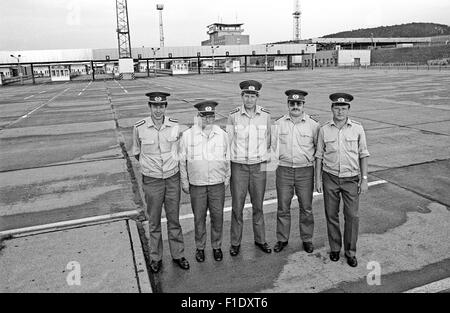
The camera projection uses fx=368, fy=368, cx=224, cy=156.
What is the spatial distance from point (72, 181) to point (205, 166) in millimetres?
4437

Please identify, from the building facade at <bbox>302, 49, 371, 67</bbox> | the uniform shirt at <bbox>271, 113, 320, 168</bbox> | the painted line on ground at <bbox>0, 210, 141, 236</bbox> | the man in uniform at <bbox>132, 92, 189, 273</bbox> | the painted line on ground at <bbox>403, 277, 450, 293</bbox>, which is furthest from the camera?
the building facade at <bbox>302, 49, 371, 67</bbox>

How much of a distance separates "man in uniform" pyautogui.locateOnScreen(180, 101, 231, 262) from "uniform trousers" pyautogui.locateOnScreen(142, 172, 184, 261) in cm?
16

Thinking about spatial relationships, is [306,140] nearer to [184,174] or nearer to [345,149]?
[345,149]

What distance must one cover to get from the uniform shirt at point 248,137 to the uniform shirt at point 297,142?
7.7 inches

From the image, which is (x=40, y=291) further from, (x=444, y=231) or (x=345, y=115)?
(x=444, y=231)

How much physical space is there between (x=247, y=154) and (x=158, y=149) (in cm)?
104

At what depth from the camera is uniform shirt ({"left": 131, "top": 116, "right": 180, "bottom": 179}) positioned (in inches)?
163

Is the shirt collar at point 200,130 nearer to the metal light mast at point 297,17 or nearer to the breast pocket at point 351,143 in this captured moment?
the breast pocket at point 351,143

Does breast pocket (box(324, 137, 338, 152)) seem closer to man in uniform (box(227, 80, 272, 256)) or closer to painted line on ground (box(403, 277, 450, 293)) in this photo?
man in uniform (box(227, 80, 272, 256))

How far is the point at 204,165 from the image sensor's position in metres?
4.16

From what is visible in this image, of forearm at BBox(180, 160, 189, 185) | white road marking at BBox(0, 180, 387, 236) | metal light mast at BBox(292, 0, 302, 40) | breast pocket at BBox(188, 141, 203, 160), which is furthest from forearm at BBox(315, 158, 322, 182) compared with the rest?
metal light mast at BBox(292, 0, 302, 40)

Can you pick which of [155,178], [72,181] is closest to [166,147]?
[155,178]
